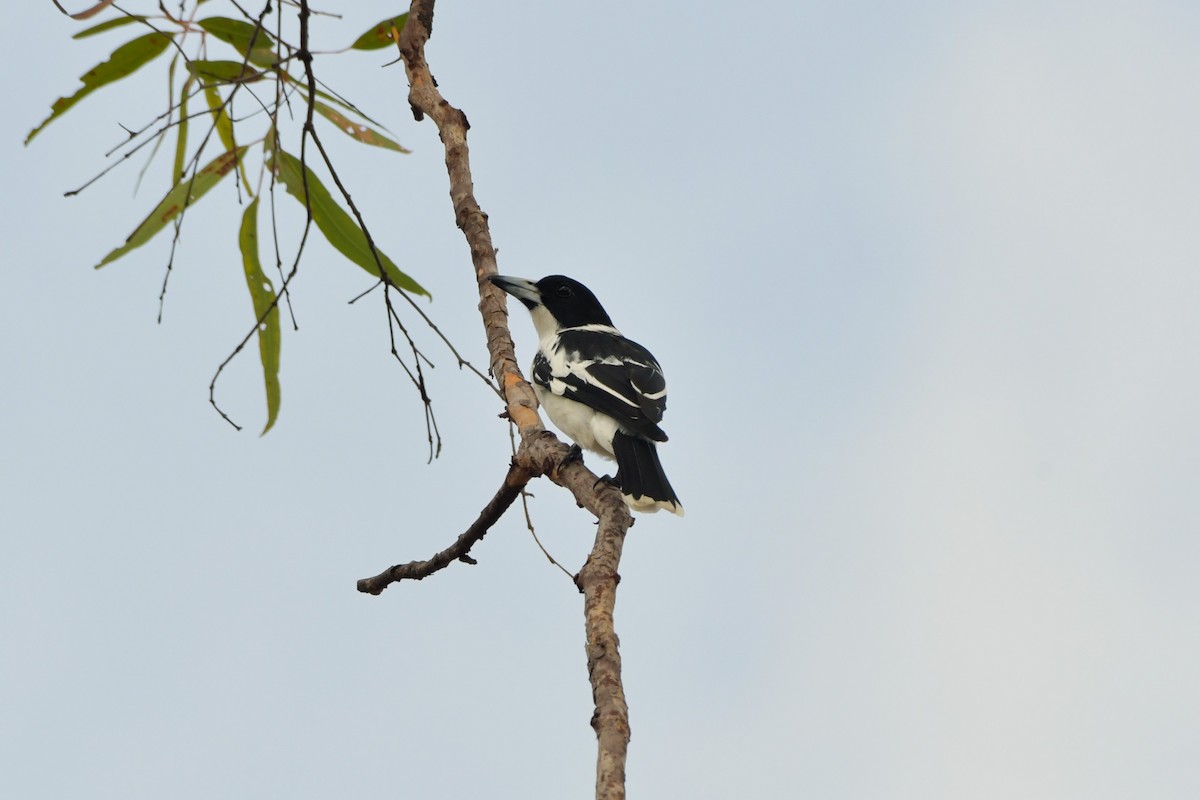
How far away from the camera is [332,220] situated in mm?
3455

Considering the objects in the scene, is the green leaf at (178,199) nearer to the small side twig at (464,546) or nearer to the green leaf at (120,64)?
the green leaf at (120,64)

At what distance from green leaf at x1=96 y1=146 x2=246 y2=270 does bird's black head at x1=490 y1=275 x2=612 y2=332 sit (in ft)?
6.57

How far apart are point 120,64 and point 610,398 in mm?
1778

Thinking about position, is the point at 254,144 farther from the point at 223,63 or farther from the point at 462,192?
the point at 462,192

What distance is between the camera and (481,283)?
12.1 feet

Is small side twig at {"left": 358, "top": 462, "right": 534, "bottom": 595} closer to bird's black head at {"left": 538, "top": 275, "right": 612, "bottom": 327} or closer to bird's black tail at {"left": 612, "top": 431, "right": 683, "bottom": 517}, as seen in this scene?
bird's black tail at {"left": 612, "top": 431, "right": 683, "bottom": 517}

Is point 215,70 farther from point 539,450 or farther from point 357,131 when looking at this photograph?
point 539,450

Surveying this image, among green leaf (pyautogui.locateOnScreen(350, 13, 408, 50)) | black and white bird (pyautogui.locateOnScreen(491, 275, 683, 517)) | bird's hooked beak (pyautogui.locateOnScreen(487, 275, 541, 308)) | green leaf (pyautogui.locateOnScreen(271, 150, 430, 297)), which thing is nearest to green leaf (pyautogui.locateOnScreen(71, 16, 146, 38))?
green leaf (pyautogui.locateOnScreen(271, 150, 430, 297))

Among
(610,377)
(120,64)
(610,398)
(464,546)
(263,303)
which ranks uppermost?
(610,377)

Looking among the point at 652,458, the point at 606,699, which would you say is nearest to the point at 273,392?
the point at 652,458

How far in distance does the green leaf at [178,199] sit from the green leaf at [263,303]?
0.13 metres

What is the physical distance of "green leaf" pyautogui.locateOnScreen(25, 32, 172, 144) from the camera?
10.7ft

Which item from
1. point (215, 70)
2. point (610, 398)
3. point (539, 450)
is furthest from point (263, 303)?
point (610, 398)

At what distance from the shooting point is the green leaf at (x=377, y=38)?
3697 mm
